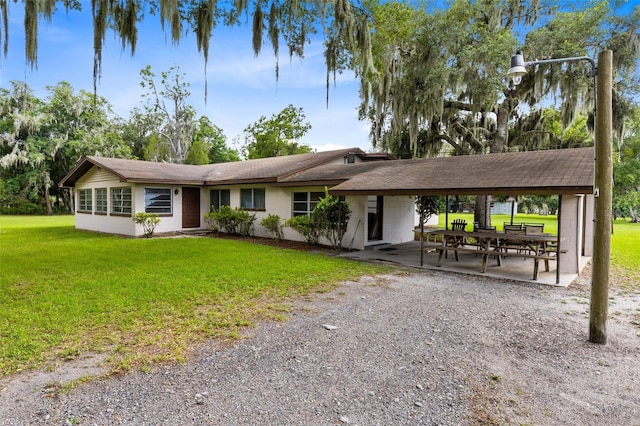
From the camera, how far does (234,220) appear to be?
14781mm

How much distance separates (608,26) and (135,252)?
1790 cm

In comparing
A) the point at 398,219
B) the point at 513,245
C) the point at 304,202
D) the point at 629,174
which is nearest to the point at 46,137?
the point at 304,202

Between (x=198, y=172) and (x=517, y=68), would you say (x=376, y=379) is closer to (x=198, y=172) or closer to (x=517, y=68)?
(x=517, y=68)

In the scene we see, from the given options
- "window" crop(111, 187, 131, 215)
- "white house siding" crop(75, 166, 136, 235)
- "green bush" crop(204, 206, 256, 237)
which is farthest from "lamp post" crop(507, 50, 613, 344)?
"window" crop(111, 187, 131, 215)

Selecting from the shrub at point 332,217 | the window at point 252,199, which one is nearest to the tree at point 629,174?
the shrub at point 332,217

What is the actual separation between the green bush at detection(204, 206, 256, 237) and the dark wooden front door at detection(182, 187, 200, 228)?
1.18m

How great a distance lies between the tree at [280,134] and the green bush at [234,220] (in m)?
20.9

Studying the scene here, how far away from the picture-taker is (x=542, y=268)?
29.0ft

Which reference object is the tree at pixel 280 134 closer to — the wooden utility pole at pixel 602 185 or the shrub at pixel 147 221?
the shrub at pixel 147 221

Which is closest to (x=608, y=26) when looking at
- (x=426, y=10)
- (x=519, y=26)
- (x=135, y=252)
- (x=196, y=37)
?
(x=519, y=26)

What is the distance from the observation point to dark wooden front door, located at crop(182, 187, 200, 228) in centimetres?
1596

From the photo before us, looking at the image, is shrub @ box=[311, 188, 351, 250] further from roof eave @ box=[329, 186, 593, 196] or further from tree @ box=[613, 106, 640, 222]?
tree @ box=[613, 106, 640, 222]

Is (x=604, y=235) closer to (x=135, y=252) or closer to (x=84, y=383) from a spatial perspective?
(x=84, y=383)

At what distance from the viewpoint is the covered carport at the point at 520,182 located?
23.7 ft
